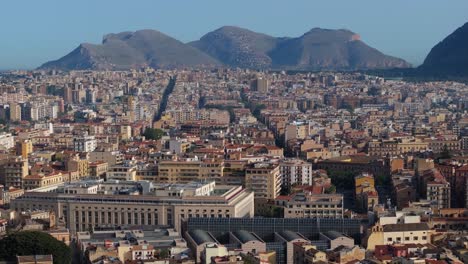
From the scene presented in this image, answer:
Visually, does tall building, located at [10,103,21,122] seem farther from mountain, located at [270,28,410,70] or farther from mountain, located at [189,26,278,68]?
mountain, located at [189,26,278,68]

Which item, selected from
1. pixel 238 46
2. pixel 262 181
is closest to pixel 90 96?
pixel 262 181

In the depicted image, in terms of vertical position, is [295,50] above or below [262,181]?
above

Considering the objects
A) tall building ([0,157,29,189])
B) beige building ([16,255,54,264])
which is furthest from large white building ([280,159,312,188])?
beige building ([16,255,54,264])

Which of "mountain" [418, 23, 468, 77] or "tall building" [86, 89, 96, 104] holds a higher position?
"mountain" [418, 23, 468, 77]

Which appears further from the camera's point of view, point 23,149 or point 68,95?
point 68,95

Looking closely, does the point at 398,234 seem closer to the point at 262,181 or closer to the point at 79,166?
the point at 262,181

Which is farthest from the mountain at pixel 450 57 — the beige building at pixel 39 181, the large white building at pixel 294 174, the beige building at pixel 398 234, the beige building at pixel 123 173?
the beige building at pixel 398 234
